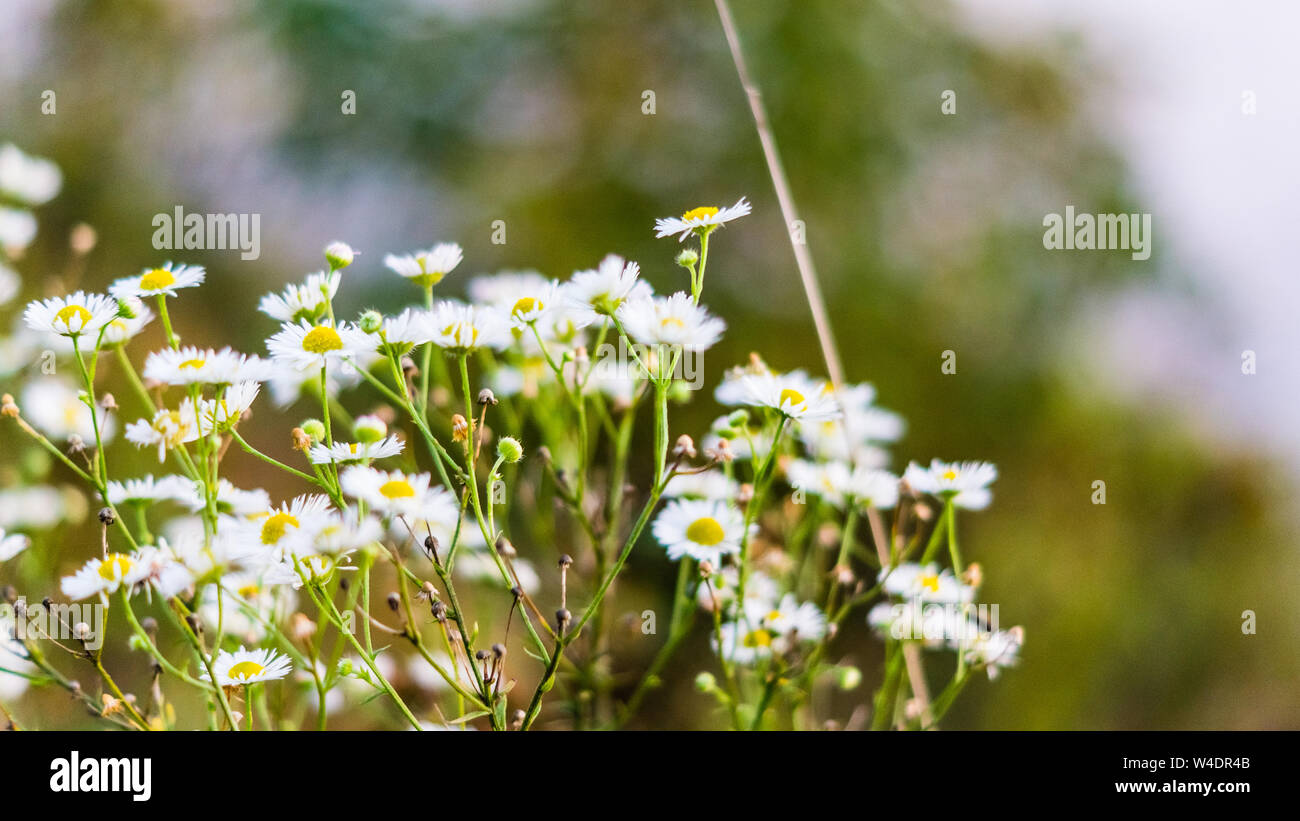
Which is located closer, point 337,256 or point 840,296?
point 337,256

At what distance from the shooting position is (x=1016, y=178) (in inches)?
58.9

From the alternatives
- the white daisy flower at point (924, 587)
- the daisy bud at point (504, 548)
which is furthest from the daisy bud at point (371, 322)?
the white daisy flower at point (924, 587)

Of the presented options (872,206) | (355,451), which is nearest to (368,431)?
(355,451)

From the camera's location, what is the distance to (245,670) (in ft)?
1.19

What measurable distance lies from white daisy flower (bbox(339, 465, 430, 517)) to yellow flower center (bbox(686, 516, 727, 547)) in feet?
0.46

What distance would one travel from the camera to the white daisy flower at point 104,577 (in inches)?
13.5

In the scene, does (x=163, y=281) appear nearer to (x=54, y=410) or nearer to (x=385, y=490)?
(x=385, y=490)

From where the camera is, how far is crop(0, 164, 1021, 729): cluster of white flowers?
1.10ft

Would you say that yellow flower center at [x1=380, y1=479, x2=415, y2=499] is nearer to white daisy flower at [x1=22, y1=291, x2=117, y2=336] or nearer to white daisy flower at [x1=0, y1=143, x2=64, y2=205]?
white daisy flower at [x1=22, y1=291, x2=117, y2=336]

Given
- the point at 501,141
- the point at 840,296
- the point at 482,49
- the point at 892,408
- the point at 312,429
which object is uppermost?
the point at 482,49

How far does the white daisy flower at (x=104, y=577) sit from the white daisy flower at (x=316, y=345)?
4.2 inches
